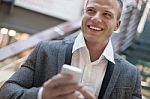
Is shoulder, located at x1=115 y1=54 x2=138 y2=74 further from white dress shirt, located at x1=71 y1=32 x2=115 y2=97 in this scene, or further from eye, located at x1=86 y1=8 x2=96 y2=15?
eye, located at x1=86 y1=8 x2=96 y2=15

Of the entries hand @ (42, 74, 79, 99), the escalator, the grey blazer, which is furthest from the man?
the escalator

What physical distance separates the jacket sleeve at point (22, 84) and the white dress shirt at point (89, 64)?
189 mm

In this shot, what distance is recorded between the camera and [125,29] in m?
4.76

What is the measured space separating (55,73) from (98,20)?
1.03 feet

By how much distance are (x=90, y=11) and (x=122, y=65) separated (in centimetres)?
32

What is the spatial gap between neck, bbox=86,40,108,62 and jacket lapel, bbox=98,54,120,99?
8 centimetres

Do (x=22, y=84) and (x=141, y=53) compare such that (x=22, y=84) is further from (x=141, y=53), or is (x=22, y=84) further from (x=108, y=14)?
(x=141, y=53)

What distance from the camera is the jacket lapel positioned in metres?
1.41

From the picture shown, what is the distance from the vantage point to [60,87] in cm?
103

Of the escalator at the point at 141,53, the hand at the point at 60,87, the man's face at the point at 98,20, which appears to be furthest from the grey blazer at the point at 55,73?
the escalator at the point at 141,53

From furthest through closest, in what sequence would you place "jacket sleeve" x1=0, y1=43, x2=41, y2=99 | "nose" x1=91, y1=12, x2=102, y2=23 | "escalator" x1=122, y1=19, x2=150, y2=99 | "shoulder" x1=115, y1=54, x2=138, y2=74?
"escalator" x1=122, y1=19, x2=150, y2=99, "shoulder" x1=115, y1=54, x2=138, y2=74, "nose" x1=91, y1=12, x2=102, y2=23, "jacket sleeve" x1=0, y1=43, x2=41, y2=99

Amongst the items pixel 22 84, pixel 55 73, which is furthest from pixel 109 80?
pixel 22 84

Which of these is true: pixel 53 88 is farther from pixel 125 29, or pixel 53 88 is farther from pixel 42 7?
pixel 42 7

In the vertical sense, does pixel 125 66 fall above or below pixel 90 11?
below
